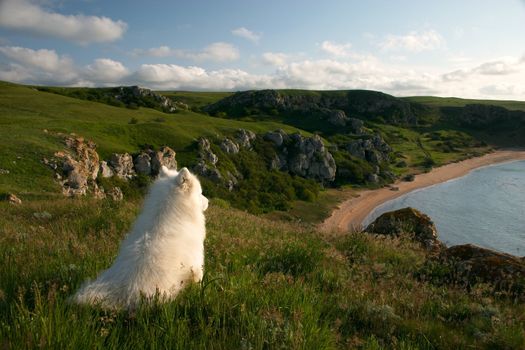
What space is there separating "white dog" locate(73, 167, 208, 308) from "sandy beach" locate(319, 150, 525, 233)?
39.8m

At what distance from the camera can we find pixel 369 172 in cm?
10144

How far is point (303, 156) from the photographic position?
95688 mm

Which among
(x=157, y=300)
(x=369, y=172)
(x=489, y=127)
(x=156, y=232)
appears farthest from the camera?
(x=489, y=127)

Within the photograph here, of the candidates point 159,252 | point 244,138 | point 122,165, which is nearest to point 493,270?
point 159,252

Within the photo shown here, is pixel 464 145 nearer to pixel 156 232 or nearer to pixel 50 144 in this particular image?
pixel 50 144

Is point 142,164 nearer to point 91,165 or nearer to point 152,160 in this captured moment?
point 152,160

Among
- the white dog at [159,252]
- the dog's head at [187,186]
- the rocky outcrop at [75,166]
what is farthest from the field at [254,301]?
the rocky outcrop at [75,166]

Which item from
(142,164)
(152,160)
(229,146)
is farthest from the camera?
(229,146)

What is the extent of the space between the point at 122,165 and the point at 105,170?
13.5 ft

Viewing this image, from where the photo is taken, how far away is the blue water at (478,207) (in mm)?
57844

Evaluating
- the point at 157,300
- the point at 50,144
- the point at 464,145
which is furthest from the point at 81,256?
the point at 464,145

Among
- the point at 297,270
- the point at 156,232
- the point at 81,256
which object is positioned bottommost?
the point at 297,270

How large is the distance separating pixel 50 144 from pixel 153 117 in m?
45.8

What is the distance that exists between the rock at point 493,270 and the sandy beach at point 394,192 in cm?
3421
